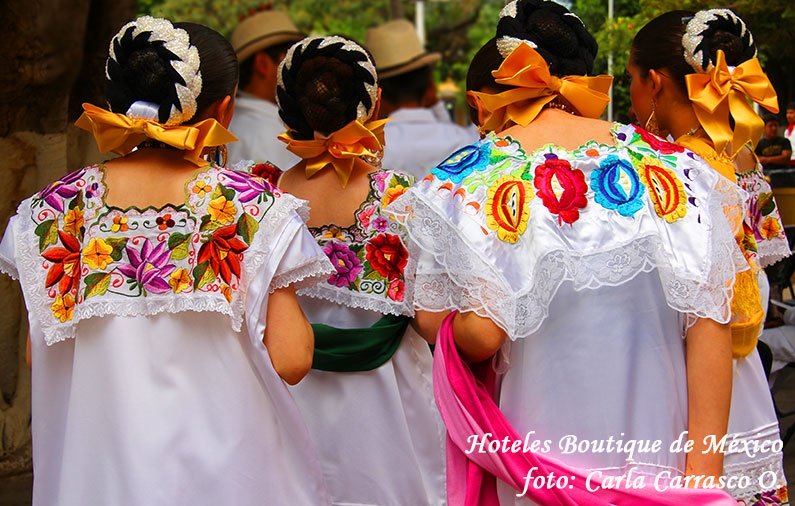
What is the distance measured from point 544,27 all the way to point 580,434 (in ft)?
2.91

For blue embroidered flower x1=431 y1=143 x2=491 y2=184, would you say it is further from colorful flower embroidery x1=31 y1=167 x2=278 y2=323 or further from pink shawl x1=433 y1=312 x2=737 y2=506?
colorful flower embroidery x1=31 y1=167 x2=278 y2=323

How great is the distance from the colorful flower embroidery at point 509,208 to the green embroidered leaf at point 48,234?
1026 millimetres

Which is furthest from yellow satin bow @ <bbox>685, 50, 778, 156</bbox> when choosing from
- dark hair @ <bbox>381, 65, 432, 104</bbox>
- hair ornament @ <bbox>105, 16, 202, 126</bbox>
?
dark hair @ <bbox>381, 65, 432, 104</bbox>

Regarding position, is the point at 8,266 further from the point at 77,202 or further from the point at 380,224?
the point at 380,224

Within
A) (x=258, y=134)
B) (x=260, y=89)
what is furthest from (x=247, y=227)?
(x=260, y=89)

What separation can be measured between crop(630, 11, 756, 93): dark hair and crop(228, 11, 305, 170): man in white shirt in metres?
2.53

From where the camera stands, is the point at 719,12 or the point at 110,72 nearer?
the point at 110,72

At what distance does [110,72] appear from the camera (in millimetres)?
2688

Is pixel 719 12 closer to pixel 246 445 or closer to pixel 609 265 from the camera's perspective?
pixel 609 265

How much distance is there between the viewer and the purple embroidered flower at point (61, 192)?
266 cm

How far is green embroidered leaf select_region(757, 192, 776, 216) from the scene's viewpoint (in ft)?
10.7

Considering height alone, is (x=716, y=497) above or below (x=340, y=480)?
above

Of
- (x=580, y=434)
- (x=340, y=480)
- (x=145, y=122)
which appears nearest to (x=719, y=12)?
(x=580, y=434)

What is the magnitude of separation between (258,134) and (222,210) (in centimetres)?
300
